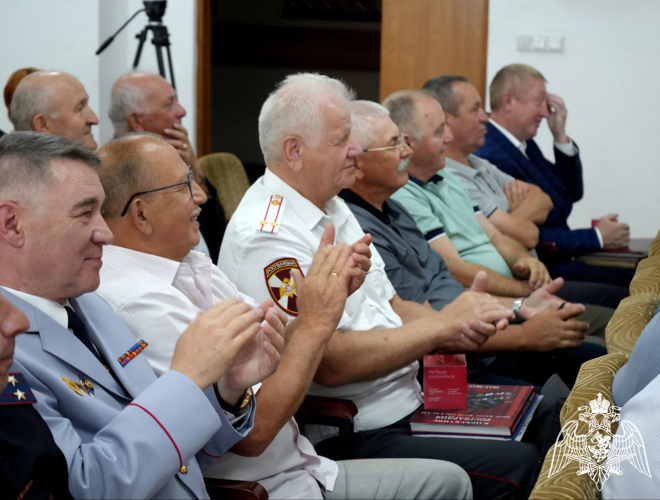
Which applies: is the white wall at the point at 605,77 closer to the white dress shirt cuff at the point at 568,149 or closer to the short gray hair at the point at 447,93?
the white dress shirt cuff at the point at 568,149

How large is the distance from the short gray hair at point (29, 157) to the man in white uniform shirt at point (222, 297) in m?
0.28

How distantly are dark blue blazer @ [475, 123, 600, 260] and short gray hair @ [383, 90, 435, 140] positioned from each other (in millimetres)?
1072

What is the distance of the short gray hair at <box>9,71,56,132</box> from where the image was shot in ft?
9.89

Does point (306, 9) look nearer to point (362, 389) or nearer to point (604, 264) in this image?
point (604, 264)

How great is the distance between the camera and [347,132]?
2230 mm

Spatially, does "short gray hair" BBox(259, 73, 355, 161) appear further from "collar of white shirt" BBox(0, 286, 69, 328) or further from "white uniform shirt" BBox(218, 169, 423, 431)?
"collar of white shirt" BBox(0, 286, 69, 328)

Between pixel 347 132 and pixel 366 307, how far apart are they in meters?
0.49

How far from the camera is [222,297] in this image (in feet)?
5.74

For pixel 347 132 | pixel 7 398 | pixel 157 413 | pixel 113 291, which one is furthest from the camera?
pixel 347 132

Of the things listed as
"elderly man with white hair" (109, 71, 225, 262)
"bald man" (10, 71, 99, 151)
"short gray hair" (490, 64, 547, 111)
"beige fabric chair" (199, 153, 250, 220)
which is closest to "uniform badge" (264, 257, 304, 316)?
"bald man" (10, 71, 99, 151)

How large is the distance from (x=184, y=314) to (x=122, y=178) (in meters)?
0.31

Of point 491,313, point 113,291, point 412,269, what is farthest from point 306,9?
point 113,291

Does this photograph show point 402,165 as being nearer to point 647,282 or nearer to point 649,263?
point 647,282

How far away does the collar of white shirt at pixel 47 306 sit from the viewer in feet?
4.16
